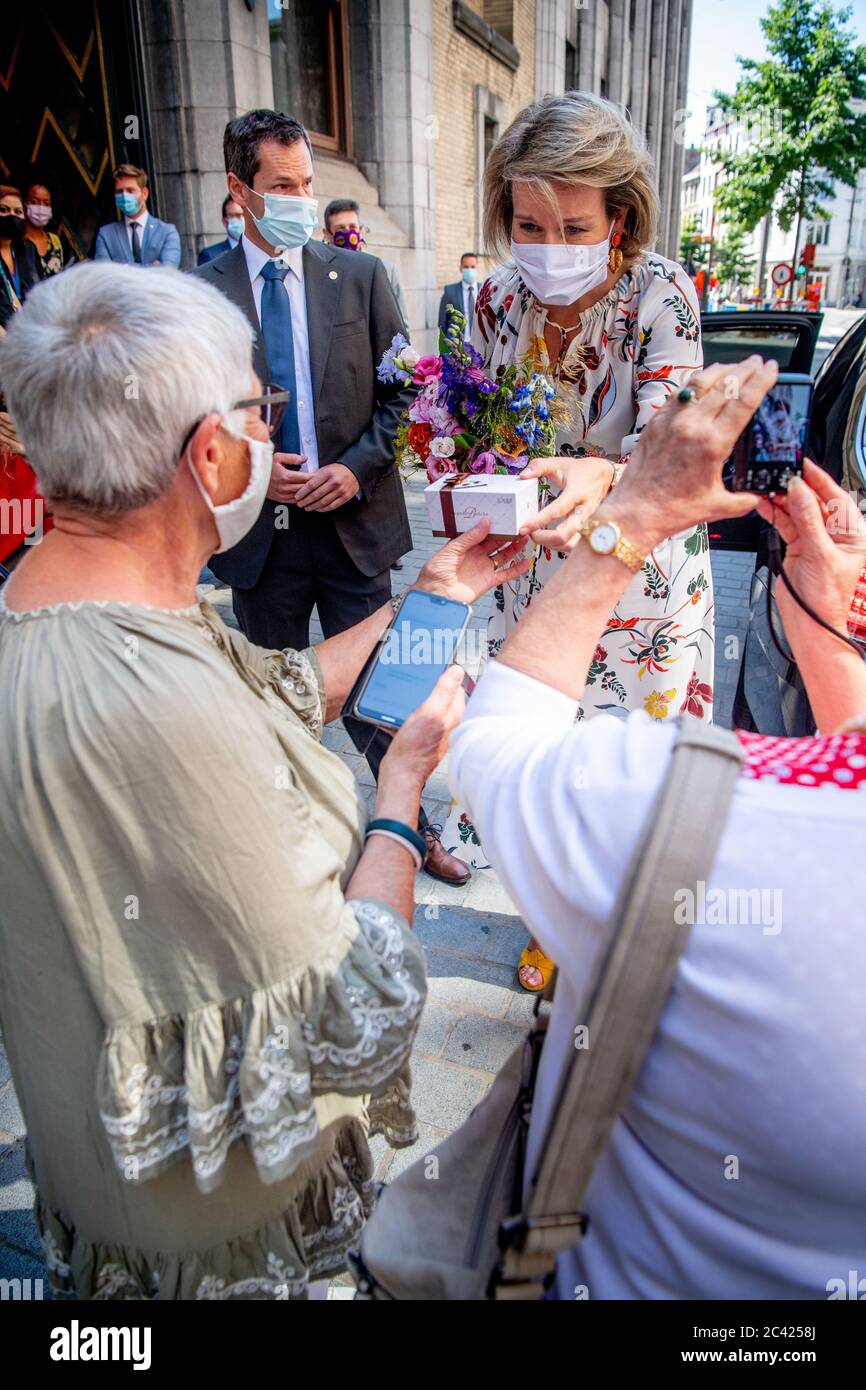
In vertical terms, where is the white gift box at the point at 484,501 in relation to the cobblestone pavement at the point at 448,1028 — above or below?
above

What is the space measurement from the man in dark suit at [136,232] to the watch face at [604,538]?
7012 mm

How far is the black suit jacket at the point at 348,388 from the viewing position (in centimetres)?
310

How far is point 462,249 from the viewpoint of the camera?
14.5 meters

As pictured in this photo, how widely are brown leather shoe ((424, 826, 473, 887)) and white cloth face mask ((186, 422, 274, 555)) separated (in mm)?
2057

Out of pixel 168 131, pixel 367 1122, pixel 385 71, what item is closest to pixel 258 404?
pixel 367 1122

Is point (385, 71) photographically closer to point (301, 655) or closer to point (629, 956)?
point (301, 655)

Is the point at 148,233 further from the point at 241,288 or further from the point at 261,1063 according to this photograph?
the point at 261,1063

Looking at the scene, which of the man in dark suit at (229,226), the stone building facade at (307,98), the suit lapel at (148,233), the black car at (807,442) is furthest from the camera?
the man in dark suit at (229,226)

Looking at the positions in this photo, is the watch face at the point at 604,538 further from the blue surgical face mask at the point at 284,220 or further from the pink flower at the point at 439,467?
the blue surgical face mask at the point at 284,220

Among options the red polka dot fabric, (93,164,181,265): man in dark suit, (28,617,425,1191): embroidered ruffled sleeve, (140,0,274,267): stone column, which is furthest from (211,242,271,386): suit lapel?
(140,0,274,267): stone column

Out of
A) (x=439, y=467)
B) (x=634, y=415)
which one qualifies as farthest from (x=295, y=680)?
(x=634, y=415)

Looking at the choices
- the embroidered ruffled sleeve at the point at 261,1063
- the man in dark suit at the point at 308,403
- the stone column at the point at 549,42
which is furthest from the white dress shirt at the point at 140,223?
the stone column at the point at 549,42

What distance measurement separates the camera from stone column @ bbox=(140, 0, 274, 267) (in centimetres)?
698

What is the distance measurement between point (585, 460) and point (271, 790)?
1.33 m
